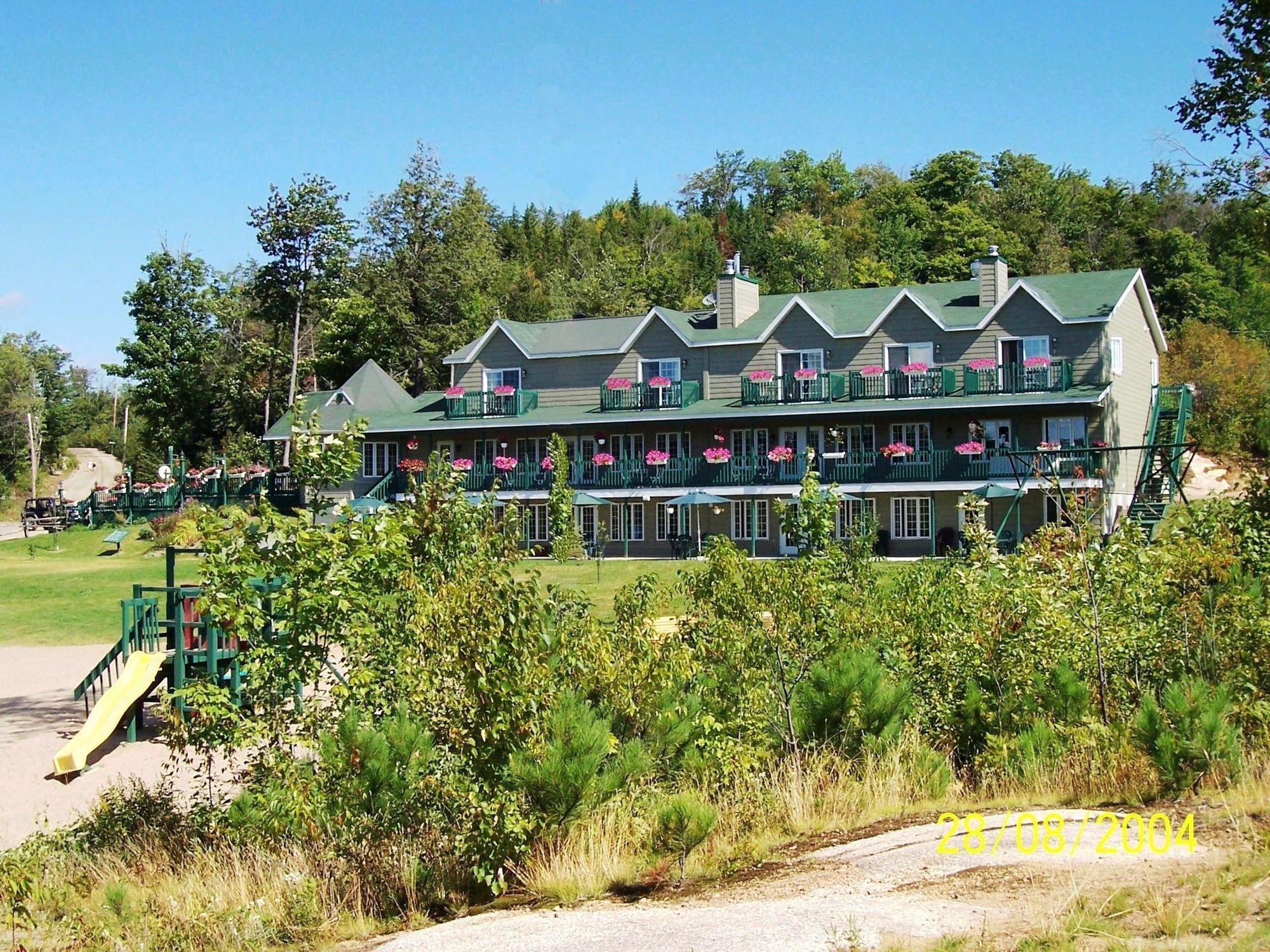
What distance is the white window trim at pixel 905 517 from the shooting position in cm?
4244

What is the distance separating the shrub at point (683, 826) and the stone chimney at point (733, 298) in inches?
1526

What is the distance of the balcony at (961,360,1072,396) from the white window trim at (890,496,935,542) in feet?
12.3

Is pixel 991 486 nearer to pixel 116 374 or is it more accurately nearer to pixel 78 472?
pixel 116 374

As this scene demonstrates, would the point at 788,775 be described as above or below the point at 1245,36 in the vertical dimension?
below

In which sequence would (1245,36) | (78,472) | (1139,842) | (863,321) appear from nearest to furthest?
(1139,842), (1245,36), (863,321), (78,472)

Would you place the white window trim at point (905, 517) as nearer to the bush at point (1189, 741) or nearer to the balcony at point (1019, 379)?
the balcony at point (1019, 379)

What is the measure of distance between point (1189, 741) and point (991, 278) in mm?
35044

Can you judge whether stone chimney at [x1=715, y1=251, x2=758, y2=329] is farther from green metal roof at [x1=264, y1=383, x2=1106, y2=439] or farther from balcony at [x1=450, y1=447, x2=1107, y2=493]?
balcony at [x1=450, y1=447, x2=1107, y2=493]

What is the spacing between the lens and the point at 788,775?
12297mm

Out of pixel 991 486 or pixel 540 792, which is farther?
pixel 991 486

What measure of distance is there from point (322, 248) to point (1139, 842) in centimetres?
5615

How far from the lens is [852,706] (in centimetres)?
1273

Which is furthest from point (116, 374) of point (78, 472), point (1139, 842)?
point (1139, 842)

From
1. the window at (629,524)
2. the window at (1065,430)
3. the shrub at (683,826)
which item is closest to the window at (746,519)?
the window at (629,524)
